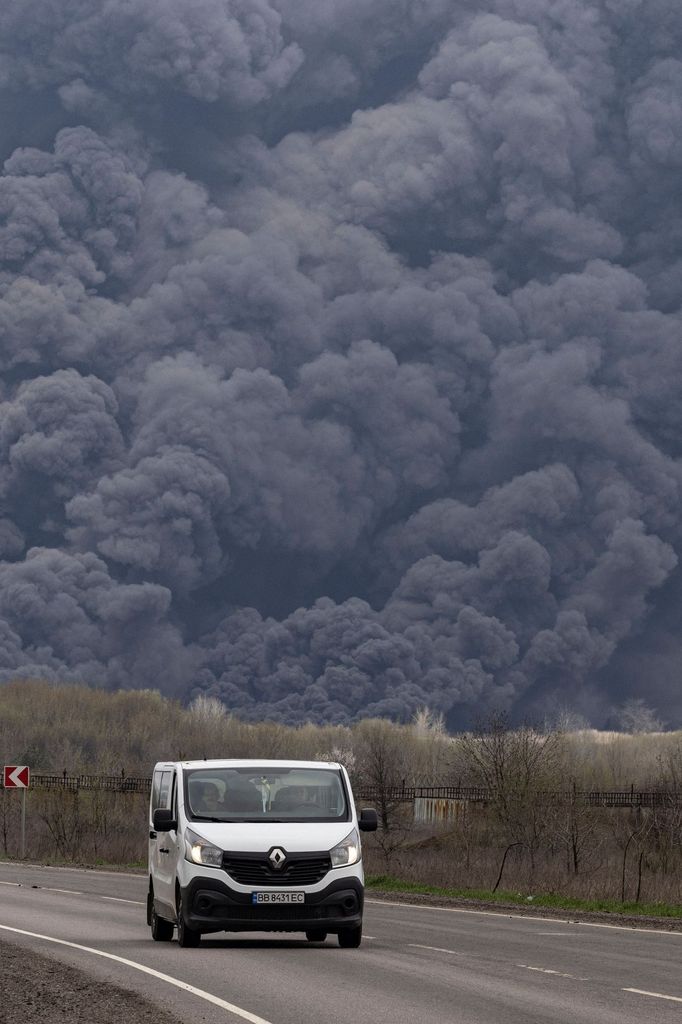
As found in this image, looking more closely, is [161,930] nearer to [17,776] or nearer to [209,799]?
[209,799]

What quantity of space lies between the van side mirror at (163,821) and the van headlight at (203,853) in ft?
2.37

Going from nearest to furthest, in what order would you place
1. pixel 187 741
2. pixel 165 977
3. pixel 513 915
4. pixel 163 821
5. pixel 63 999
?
pixel 63 999
pixel 165 977
pixel 163 821
pixel 513 915
pixel 187 741

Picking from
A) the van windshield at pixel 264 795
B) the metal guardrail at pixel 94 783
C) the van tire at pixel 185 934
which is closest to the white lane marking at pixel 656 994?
the van windshield at pixel 264 795

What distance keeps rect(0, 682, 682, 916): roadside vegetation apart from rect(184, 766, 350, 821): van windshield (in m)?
10.9

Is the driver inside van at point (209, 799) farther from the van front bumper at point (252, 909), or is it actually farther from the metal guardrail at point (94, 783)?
the metal guardrail at point (94, 783)

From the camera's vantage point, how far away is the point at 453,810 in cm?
7450

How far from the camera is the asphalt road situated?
1273cm

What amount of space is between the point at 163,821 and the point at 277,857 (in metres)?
1.78

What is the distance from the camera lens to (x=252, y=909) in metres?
18.3

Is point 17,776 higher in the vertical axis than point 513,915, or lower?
higher

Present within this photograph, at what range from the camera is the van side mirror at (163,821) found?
19.3 meters

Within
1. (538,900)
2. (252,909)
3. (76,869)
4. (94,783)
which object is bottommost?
(76,869)

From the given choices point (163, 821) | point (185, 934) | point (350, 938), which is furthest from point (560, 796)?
point (185, 934)

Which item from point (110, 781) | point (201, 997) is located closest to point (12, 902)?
point (201, 997)
